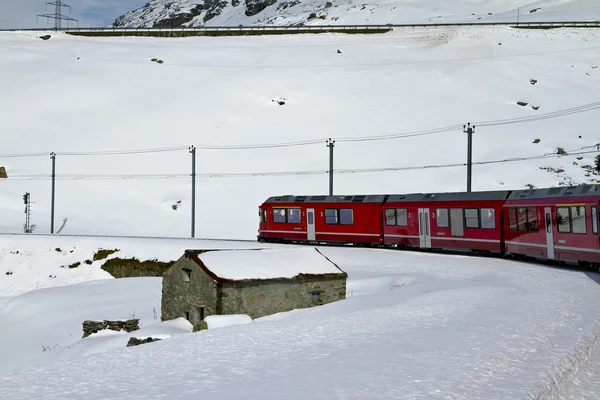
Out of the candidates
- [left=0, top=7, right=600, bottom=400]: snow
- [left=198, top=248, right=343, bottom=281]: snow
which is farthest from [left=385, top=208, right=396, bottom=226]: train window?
[left=198, top=248, right=343, bottom=281]: snow

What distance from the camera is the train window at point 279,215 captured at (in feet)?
131

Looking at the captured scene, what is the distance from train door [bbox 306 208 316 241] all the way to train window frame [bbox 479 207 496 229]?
11319mm

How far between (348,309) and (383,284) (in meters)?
7.62

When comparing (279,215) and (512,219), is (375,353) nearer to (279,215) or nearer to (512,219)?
(512,219)

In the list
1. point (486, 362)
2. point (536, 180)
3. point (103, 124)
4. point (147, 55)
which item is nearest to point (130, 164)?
point (103, 124)

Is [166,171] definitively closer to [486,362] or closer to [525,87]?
[525,87]

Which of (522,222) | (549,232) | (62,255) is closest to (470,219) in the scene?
(522,222)

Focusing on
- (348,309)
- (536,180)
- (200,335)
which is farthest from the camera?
(536,180)

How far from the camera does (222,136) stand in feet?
241

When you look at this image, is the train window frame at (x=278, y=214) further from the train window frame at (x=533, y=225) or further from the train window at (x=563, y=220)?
the train window at (x=563, y=220)

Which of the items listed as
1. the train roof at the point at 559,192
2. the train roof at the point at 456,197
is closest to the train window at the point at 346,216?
the train roof at the point at 456,197

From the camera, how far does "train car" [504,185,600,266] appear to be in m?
23.1

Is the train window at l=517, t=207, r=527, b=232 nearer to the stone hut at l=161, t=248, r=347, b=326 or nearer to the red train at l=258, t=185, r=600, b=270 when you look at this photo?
the red train at l=258, t=185, r=600, b=270

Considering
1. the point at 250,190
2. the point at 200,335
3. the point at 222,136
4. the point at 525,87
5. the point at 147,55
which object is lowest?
the point at 200,335
